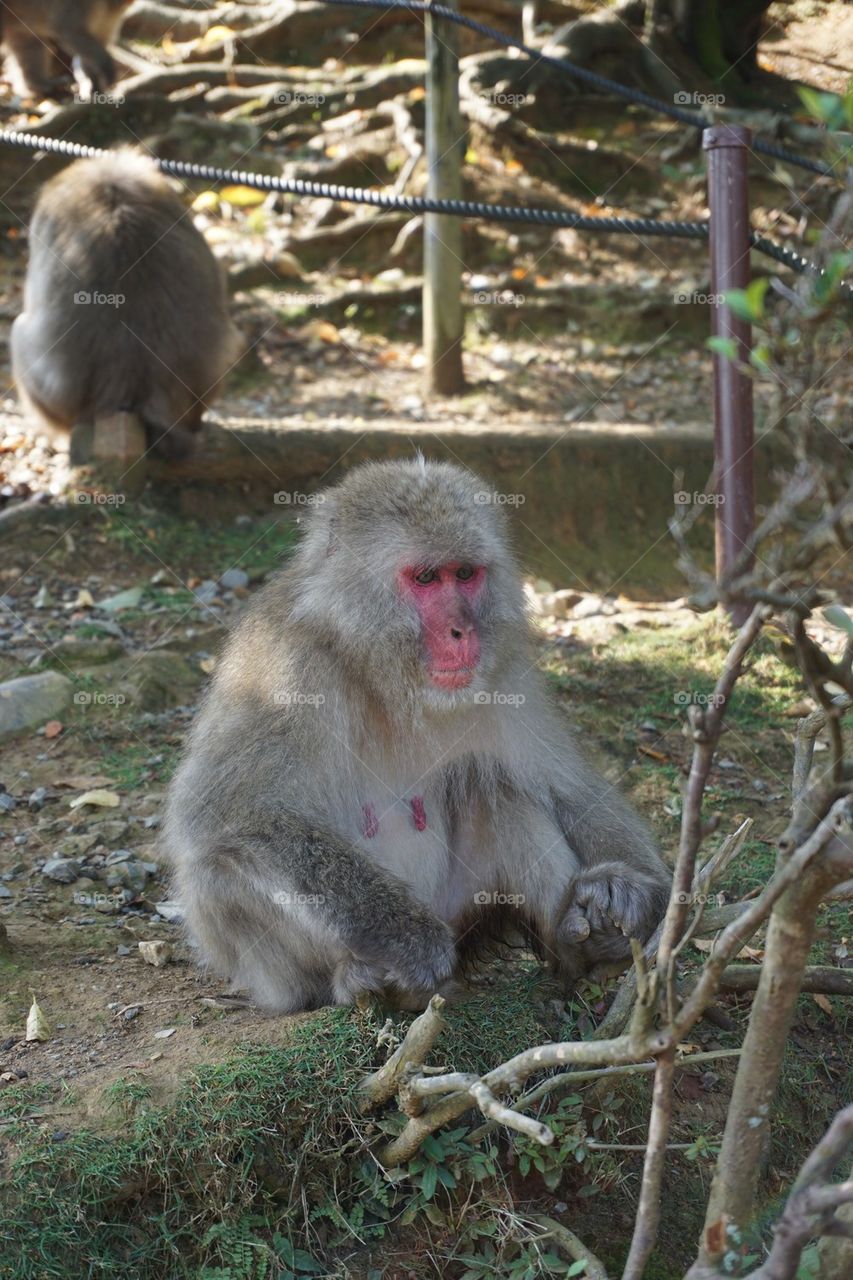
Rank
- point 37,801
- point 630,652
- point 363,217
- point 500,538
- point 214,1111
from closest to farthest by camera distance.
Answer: point 214,1111, point 500,538, point 37,801, point 630,652, point 363,217

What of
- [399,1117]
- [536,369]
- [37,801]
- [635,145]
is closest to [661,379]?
[536,369]

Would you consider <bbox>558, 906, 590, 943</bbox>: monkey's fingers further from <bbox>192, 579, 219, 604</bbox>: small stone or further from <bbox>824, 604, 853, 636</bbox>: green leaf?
<bbox>192, 579, 219, 604</bbox>: small stone

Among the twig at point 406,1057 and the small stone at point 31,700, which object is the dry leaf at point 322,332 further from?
the twig at point 406,1057

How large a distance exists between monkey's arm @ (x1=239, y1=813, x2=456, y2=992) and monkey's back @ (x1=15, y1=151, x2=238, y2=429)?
4.75 m

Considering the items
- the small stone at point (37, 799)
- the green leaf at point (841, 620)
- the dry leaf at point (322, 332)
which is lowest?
the small stone at point (37, 799)

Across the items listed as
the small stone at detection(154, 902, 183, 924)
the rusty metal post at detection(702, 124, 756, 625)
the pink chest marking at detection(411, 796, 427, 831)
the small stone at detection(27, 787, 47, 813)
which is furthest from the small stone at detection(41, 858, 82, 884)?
the rusty metal post at detection(702, 124, 756, 625)

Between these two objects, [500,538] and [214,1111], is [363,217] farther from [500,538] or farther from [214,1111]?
[214,1111]

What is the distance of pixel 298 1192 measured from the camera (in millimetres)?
3303

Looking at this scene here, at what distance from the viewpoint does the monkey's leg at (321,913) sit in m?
3.40

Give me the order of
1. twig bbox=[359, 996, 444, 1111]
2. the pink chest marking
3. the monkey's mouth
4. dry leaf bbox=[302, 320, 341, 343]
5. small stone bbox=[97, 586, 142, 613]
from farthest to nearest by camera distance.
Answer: dry leaf bbox=[302, 320, 341, 343], small stone bbox=[97, 586, 142, 613], the pink chest marking, the monkey's mouth, twig bbox=[359, 996, 444, 1111]

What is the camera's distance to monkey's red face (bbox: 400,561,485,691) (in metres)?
3.51

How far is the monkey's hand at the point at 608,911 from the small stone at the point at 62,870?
1737mm

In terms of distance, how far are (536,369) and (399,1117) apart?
736 cm

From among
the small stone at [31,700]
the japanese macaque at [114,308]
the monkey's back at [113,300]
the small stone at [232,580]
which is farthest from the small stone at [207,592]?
the small stone at [31,700]
